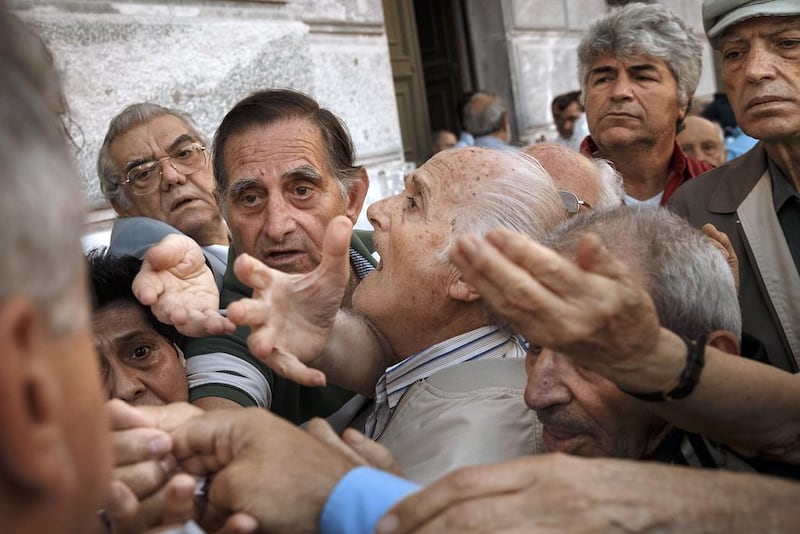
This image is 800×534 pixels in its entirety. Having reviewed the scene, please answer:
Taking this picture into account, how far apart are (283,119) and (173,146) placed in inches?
39.5

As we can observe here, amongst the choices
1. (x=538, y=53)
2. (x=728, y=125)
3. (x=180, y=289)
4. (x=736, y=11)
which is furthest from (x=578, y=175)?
(x=538, y=53)

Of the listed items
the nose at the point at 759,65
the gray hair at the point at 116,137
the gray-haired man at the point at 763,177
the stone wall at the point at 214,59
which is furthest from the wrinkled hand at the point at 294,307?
the stone wall at the point at 214,59

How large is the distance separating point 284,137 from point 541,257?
1.68 m

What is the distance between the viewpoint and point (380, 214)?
2.25 metres

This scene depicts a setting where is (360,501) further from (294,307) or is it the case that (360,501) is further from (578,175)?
(578,175)

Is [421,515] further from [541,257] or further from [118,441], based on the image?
[118,441]

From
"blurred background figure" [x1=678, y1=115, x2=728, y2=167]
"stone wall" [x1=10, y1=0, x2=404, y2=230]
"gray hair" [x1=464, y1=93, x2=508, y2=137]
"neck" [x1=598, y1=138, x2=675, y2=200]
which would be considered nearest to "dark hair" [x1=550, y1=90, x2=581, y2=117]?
"gray hair" [x1=464, y1=93, x2=508, y2=137]

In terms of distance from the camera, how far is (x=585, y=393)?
1.65 m

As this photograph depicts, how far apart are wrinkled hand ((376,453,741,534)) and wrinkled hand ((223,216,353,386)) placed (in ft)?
1.38

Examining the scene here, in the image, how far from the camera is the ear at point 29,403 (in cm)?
81

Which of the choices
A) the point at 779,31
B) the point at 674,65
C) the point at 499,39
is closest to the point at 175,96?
the point at 674,65

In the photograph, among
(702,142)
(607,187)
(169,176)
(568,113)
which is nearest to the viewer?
(607,187)

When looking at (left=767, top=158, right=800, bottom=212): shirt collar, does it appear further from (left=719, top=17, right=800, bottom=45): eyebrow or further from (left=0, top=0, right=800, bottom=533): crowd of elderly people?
(left=719, top=17, right=800, bottom=45): eyebrow

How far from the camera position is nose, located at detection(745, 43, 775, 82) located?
2.82 metres
